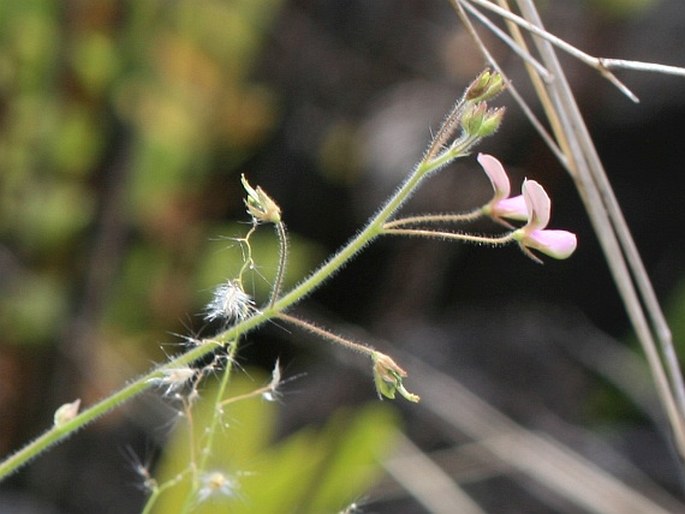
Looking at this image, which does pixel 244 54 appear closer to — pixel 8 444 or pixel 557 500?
pixel 8 444

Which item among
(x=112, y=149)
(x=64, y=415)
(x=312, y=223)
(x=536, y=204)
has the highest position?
(x=312, y=223)

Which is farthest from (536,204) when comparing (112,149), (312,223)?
(312,223)

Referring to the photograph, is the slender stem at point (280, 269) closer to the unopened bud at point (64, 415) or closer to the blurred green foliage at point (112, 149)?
the unopened bud at point (64, 415)

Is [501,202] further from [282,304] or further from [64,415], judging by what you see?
[64,415]

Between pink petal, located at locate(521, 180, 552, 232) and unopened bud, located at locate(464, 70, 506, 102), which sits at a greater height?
unopened bud, located at locate(464, 70, 506, 102)

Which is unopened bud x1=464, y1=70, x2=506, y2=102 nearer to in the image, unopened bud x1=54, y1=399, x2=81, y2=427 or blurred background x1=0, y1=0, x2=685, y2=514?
unopened bud x1=54, y1=399, x2=81, y2=427

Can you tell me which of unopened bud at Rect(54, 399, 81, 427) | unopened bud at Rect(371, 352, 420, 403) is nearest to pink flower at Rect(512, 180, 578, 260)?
unopened bud at Rect(371, 352, 420, 403)

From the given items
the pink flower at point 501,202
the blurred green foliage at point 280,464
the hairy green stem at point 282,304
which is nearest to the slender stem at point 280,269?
the hairy green stem at point 282,304

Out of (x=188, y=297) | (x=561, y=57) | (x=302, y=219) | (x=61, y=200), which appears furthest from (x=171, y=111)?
(x=561, y=57)
